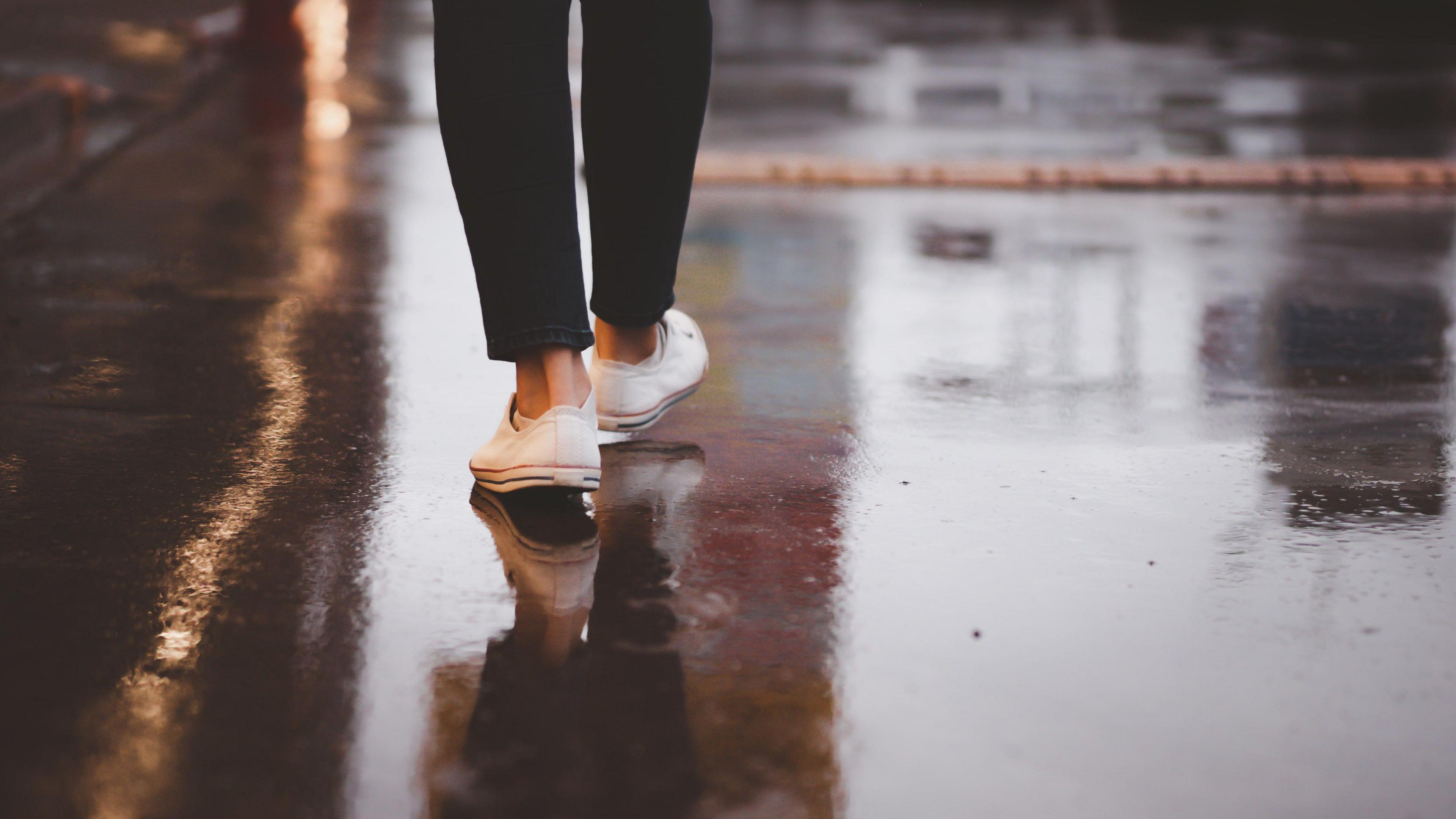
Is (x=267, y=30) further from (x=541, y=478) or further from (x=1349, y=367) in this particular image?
(x=541, y=478)

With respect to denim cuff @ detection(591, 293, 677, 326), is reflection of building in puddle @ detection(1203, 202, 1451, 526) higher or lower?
lower

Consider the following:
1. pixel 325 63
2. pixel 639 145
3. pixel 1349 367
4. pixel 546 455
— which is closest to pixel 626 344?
pixel 639 145

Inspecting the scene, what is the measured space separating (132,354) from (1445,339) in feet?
7.79

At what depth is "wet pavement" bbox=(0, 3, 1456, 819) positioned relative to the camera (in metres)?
1.31

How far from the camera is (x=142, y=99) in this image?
6.73m

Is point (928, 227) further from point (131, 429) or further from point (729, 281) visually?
point (131, 429)

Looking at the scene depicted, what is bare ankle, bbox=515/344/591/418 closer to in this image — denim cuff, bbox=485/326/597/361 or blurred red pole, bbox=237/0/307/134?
denim cuff, bbox=485/326/597/361

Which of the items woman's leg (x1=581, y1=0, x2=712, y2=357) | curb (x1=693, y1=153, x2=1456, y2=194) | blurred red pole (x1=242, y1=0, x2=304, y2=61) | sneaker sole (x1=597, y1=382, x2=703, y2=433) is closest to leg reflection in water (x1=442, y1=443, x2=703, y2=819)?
sneaker sole (x1=597, y1=382, x2=703, y2=433)

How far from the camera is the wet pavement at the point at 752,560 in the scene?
1313 mm

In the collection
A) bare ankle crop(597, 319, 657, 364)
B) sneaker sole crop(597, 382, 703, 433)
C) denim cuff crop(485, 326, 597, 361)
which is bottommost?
sneaker sole crop(597, 382, 703, 433)

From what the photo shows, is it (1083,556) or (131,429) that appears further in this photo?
(131,429)

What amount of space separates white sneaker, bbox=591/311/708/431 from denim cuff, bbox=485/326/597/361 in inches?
6.9

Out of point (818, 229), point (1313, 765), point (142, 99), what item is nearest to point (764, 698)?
point (1313, 765)

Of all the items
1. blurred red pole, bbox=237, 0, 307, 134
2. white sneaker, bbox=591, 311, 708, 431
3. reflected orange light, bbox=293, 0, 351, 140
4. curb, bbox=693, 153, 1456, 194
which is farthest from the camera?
blurred red pole, bbox=237, 0, 307, 134
